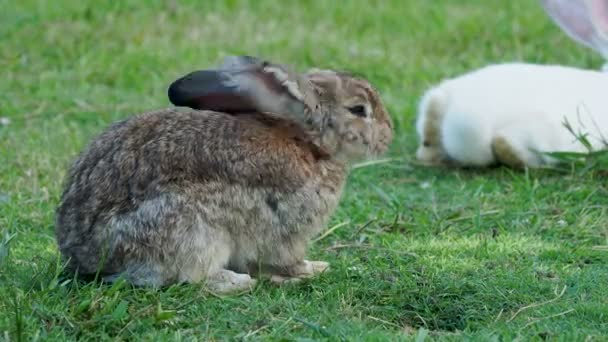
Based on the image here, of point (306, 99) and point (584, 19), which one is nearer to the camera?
point (306, 99)

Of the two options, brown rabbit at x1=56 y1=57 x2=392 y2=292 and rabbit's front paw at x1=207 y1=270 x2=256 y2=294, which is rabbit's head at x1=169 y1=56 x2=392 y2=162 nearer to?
brown rabbit at x1=56 y1=57 x2=392 y2=292

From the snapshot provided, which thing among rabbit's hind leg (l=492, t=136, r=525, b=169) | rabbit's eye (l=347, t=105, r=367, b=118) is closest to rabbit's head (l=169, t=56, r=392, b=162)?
rabbit's eye (l=347, t=105, r=367, b=118)

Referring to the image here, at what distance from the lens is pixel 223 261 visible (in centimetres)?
352

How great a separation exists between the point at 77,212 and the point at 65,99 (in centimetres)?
288

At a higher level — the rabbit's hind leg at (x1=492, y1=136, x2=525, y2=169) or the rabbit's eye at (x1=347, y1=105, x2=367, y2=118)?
the rabbit's eye at (x1=347, y1=105, x2=367, y2=118)

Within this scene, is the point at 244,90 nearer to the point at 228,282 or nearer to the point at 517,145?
the point at 228,282

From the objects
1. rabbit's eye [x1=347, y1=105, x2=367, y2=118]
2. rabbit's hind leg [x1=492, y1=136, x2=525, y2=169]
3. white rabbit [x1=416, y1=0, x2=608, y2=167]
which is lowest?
rabbit's hind leg [x1=492, y1=136, x2=525, y2=169]

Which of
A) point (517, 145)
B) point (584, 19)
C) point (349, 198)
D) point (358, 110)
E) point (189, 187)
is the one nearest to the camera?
point (189, 187)

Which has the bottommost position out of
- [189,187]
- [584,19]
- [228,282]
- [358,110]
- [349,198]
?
[349,198]

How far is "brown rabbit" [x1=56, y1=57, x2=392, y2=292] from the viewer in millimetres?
3424

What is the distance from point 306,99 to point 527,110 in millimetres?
2009

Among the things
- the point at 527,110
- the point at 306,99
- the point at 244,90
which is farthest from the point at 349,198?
the point at 244,90

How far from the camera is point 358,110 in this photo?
12.1 ft

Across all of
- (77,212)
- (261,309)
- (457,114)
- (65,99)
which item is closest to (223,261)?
(261,309)
